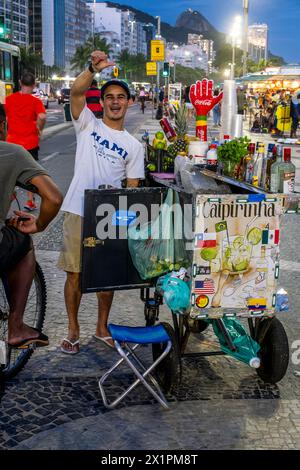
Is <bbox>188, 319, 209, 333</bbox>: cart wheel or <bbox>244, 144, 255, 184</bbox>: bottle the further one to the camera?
<bbox>188, 319, 209, 333</bbox>: cart wheel

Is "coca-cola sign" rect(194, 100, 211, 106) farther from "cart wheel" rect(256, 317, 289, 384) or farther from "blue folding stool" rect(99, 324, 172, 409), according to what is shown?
"blue folding stool" rect(99, 324, 172, 409)

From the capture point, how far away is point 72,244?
4594mm

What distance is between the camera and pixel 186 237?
4.05m

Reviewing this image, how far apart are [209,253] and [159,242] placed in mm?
473

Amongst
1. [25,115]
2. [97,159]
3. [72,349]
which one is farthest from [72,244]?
[25,115]

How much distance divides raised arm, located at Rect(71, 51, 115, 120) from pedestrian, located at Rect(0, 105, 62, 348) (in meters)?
0.85

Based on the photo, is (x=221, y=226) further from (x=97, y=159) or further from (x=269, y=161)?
(x=97, y=159)

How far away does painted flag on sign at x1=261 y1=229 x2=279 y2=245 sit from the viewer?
3.95 m

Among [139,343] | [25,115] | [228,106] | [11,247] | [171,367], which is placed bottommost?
[171,367]


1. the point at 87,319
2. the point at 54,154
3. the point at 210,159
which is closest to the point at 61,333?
the point at 87,319

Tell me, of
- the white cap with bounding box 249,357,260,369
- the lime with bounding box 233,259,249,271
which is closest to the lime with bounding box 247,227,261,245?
the lime with bounding box 233,259,249,271

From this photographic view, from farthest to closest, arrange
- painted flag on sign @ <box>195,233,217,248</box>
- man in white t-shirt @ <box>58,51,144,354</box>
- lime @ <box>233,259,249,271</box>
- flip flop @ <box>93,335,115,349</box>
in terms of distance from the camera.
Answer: flip flop @ <box>93,335,115,349</box> < man in white t-shirt @ <box>58,51,144,354</box> < lime @ <box>233,259,249,271</box> < painted flag on sign @ <box>195,233,217,248</box>
